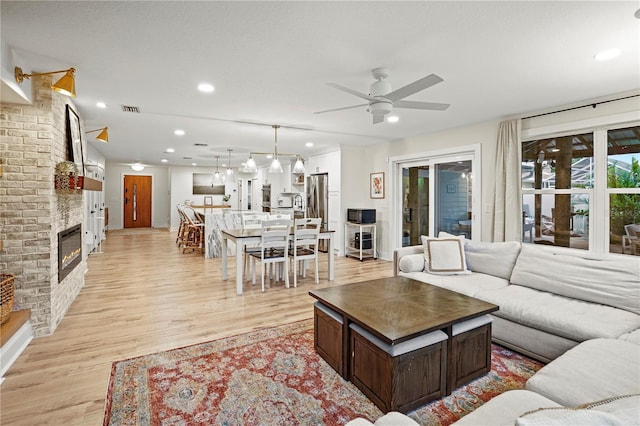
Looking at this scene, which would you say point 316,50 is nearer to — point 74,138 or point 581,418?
point 581,418

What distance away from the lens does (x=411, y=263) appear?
3693mm

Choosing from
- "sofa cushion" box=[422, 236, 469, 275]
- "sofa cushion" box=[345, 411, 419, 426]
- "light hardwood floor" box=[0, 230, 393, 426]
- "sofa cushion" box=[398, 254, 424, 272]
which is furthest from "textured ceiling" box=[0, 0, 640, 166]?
"light hardwood floor" box=[0, 230, 393, 426]

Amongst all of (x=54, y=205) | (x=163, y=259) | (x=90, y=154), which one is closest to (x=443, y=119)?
(x=54, y=205)

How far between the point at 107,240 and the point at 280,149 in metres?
5.65

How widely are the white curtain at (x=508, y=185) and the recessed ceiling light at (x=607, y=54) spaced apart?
1.70 meters

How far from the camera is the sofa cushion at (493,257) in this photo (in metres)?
3.41

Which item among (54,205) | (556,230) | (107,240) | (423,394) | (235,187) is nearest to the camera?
(423,394)

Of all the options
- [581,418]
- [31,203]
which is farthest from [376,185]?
[581,418]

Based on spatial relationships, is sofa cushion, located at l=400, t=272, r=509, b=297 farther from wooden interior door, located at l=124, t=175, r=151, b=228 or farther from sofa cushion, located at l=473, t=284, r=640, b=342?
wooden interior door, located at l=124, t=175, r=151, b=228

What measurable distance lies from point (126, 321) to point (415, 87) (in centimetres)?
360

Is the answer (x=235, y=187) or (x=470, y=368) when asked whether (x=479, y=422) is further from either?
(x=235, y=187)

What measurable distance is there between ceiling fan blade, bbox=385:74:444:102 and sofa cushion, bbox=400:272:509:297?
1.89m

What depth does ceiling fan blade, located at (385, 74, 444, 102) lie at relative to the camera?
230 cm

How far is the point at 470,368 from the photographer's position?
2213 mm
